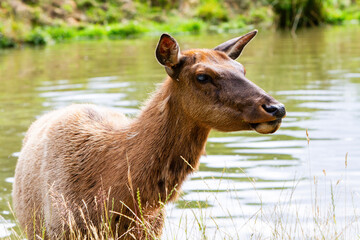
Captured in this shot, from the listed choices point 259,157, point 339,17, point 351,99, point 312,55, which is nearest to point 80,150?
point 259,157

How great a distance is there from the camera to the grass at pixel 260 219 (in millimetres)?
4773

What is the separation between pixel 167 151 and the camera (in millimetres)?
4902

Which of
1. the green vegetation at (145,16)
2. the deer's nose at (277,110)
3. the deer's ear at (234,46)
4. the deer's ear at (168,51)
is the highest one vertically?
the deer's ear at (168,51)

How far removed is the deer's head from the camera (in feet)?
14.9

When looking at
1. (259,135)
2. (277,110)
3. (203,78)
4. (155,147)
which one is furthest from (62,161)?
(259,135)

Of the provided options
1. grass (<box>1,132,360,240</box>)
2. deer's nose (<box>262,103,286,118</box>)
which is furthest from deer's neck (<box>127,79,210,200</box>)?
deer's nose (<box>262,103,286,118</box>)

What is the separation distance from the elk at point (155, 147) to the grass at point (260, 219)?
0.08m

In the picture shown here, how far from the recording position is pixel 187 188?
7902 millimetres

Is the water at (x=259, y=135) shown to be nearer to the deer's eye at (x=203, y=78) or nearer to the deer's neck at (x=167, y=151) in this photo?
the deer's neck at (x=167, y=151)

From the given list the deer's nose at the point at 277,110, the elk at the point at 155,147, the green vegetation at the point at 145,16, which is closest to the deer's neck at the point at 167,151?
the elk at the point at 155,147

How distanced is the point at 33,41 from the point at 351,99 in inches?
829

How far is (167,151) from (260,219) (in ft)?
7.33

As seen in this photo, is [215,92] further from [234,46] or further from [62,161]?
[62,161]

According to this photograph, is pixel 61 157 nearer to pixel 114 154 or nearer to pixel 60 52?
pixel 114 154
